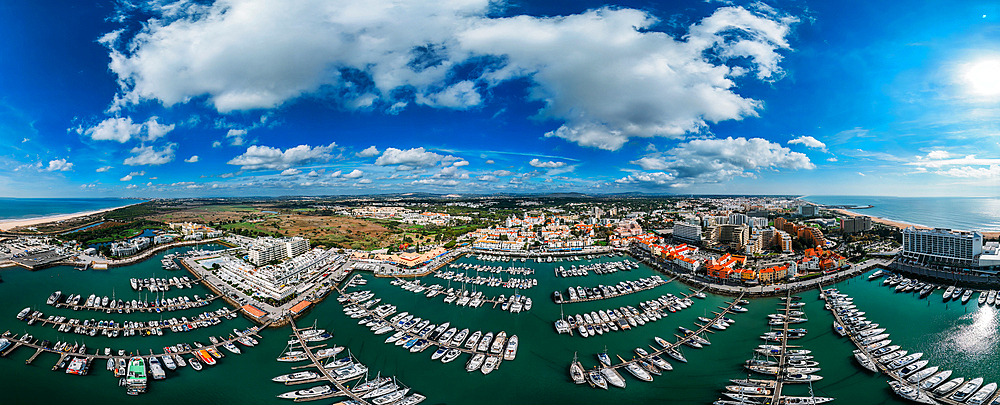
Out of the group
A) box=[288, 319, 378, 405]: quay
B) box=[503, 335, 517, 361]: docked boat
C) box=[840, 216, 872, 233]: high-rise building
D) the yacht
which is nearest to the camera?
box=[288, 319, 378, 405]: quay

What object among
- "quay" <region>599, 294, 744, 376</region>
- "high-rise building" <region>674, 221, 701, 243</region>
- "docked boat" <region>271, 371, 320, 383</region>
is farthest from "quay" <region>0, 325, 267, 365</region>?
"high-rise building" <region>674, 221, 701, 243</region>

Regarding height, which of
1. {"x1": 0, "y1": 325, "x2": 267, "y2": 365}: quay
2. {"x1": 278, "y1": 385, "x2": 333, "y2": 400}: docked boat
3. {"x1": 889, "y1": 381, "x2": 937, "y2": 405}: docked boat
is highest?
{"x1": 0, "y1": 325, "x2": 267, "y2": 365}: quay

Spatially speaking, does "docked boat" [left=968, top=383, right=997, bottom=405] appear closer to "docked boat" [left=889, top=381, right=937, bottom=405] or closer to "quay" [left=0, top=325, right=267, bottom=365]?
"docked boat" [left=889, top=381, right=937, bottom=405]

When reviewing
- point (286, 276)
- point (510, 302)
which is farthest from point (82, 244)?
point (510, 302)

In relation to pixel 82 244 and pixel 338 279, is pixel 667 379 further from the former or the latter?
pixel 82 244

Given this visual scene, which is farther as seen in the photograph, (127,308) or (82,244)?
(82,244)

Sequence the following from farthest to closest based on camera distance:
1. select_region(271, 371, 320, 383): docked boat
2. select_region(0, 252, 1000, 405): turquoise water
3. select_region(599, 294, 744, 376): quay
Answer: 1. select_region(599, 294, 744, 376): quay
2. select_region(271, 371, 320, 383): docked boat
3. select_region(0, 252, 1000, 405): turquoise water

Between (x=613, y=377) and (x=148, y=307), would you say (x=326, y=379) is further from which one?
(x=148, y=307)
